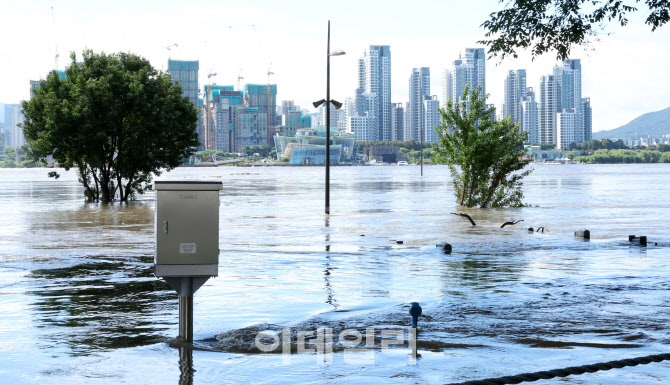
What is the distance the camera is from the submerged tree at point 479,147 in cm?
4159

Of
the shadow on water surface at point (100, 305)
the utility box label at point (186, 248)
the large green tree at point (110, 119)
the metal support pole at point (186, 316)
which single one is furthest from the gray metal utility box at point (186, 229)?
the large green tree at point (110, 119)

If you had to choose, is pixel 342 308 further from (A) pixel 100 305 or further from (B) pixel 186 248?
(B) pixel 186 248

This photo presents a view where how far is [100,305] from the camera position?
11.4 meters

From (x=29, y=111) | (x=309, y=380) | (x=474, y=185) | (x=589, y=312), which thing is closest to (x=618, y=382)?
(x=309, y=380)

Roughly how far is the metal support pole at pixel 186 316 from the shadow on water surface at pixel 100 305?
60 centimetres

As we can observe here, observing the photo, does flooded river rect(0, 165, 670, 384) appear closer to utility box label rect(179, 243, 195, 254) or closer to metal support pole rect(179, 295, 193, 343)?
metal support pole rect(179, 295, 193, 343)

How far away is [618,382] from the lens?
286 inches

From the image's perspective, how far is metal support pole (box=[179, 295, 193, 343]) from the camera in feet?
26.5

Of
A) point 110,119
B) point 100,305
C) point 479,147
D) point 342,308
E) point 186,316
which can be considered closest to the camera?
point 186,316

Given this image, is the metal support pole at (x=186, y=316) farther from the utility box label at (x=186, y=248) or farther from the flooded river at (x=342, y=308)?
the utility box label at (x=186, y=248)

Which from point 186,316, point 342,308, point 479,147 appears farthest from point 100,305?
point 479,147

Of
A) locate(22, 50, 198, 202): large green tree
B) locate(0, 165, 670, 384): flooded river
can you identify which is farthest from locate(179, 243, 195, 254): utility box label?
locate(22, 50, 198, 202): large green tree

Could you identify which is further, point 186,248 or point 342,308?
point 342,308

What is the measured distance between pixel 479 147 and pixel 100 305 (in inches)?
1263
